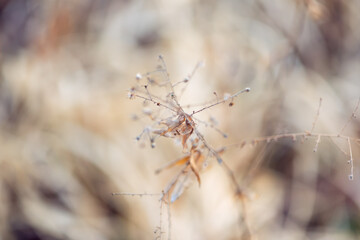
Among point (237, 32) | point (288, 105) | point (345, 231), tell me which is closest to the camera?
point (345, 231)

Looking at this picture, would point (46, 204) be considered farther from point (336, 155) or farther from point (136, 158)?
point (336, 155)

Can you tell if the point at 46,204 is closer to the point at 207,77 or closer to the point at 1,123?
the point at 1,123

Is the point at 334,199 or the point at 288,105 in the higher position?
the point at 288,105

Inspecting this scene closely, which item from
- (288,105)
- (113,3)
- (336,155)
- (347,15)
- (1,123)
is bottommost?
(336,155)

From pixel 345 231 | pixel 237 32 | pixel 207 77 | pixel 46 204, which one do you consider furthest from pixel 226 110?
pixel 46 204

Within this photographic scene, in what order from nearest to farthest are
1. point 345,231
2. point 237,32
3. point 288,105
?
1. point 345,231
2. point 288,105
3. point 237,32

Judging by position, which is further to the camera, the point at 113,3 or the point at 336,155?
the point at 113,3
